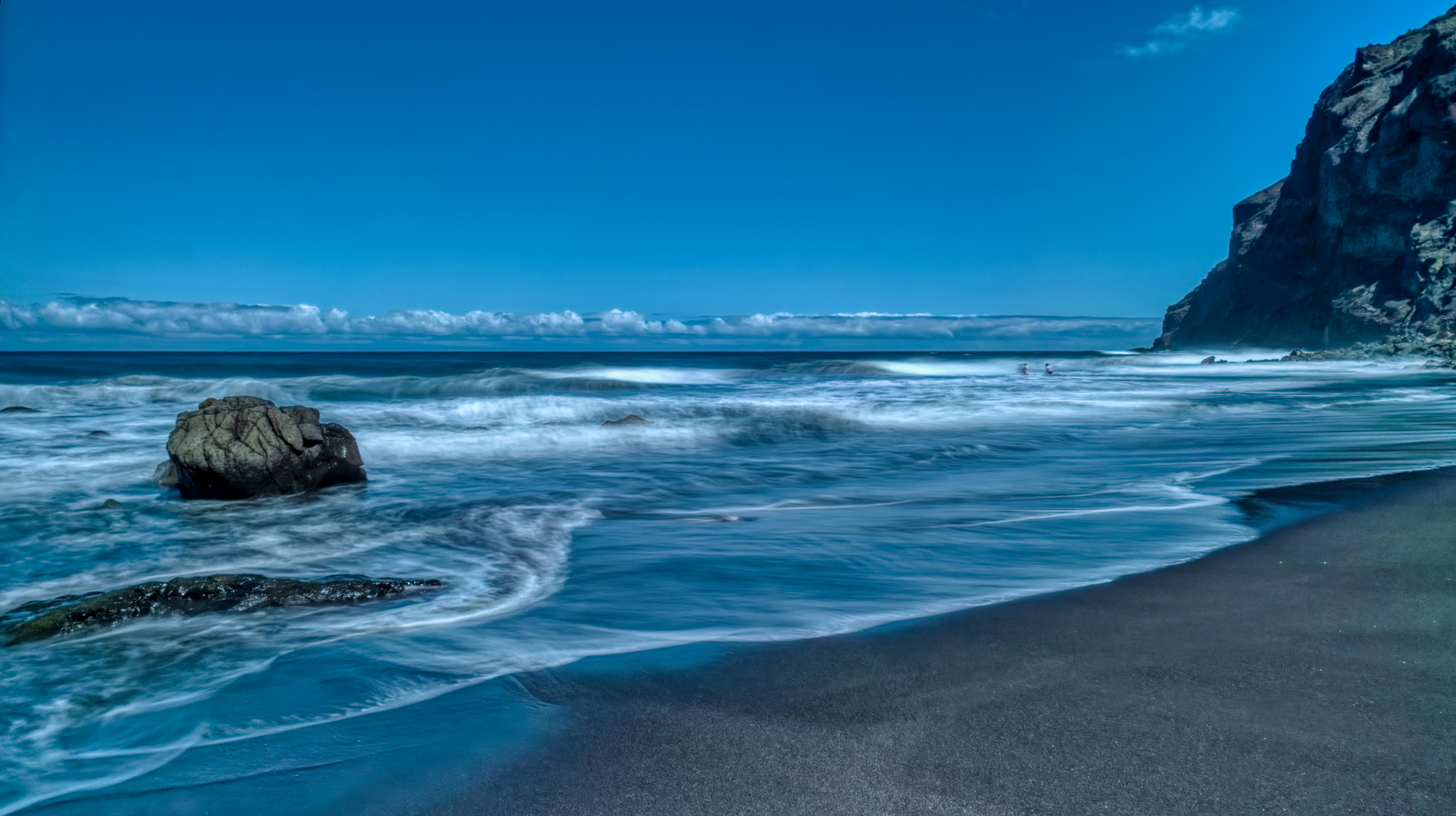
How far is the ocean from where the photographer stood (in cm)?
252

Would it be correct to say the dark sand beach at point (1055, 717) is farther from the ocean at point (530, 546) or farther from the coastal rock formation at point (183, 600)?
the coastal rock formation at point (183, 600)

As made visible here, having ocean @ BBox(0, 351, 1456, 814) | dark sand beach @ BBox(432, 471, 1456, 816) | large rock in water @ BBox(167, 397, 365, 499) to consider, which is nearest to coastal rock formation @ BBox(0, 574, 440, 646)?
ocean @ BBox(0, 351, 1456, 814)

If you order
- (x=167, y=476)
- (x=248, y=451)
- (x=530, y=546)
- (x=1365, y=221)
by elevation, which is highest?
Result: (x=1365, y=221)

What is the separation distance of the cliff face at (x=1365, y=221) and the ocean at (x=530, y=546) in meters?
27.6

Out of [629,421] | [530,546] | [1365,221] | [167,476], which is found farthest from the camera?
[1365,221]

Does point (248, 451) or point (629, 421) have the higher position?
point (248, 451)

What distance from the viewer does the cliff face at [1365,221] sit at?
3422 cm

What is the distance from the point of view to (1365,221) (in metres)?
39.9

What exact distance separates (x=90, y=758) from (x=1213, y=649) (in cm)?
343

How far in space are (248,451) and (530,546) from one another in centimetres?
340

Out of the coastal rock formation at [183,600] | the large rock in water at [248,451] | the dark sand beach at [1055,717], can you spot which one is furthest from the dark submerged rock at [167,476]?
the dark sand beach at [1055,717]

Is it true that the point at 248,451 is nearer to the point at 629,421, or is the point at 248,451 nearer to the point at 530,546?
the point at 530,546

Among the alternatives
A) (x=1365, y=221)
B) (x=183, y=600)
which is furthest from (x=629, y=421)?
(x=1365, y=221)

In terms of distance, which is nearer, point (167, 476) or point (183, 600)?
point (183, 600)
